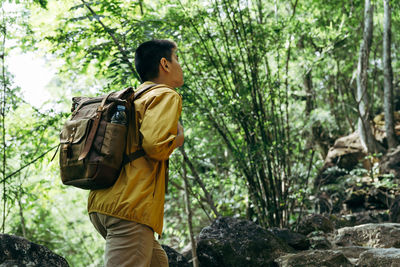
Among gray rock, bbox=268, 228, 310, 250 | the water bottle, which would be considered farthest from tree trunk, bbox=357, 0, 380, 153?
the water bottle

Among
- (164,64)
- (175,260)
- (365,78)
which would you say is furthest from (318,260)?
(365,78)

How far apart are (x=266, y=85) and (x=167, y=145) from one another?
3.55 meters

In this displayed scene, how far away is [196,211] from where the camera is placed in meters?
8.59

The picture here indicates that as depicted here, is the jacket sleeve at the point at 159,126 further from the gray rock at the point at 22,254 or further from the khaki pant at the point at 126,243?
the gray rock at the point at 22,254

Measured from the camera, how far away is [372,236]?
3.71 metres

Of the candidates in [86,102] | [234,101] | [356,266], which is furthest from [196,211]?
[86,102]

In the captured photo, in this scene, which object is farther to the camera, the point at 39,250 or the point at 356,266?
the point at 356,266

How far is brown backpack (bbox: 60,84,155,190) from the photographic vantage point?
1.50 metres

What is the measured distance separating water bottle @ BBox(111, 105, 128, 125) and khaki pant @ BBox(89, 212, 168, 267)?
40 cm

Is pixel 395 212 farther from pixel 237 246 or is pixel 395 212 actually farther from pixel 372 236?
pixel 237 246

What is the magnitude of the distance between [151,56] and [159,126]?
0.52 meters

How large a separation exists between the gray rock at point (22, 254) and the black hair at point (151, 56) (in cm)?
126

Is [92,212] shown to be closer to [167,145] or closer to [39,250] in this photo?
[167,145]

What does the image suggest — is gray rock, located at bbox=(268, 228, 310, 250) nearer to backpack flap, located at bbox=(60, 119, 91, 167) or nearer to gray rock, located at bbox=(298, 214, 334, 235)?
gray rock, located at bbox=(298, 214, 334, 235)
